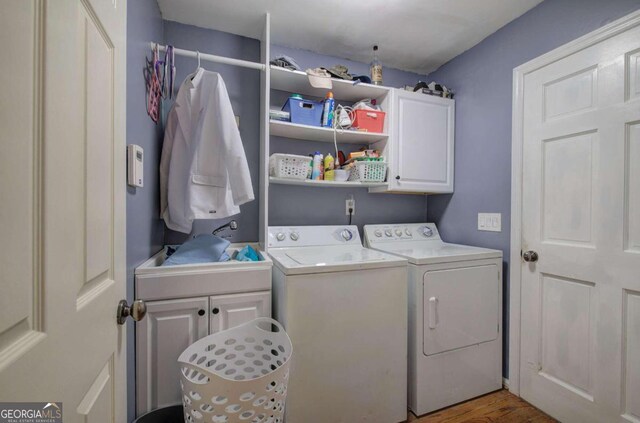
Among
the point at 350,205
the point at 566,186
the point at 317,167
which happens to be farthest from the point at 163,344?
the point at 566,186

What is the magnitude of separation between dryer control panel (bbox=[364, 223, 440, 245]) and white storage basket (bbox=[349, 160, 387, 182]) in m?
0.41

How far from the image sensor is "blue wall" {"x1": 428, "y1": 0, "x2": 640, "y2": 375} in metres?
1.60

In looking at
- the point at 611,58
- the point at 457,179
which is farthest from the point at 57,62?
the point at 457,179

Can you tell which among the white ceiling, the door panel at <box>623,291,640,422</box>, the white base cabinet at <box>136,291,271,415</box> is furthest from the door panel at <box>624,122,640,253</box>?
the white base cabinet at <box>136,291,271,415</box>

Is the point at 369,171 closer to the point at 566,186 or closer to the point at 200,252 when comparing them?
the point at 566,186

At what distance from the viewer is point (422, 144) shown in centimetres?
219

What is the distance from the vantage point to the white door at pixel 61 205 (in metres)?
0.38

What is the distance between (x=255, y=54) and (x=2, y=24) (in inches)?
78.3

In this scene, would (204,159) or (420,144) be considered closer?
(204,159)

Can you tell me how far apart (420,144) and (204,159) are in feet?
5.31

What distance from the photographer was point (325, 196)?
2.27 meters

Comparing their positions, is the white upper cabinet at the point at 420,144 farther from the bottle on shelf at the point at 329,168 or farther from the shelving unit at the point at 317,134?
the bottle on shelf at the point at 329,168

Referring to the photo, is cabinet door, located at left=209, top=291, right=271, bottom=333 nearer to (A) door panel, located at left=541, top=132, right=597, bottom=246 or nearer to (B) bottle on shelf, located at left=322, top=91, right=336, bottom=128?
(B) bottle on shelf, located at left=322, top=91, right=336, bottom=128

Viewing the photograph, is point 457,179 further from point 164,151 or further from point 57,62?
point 57,62
